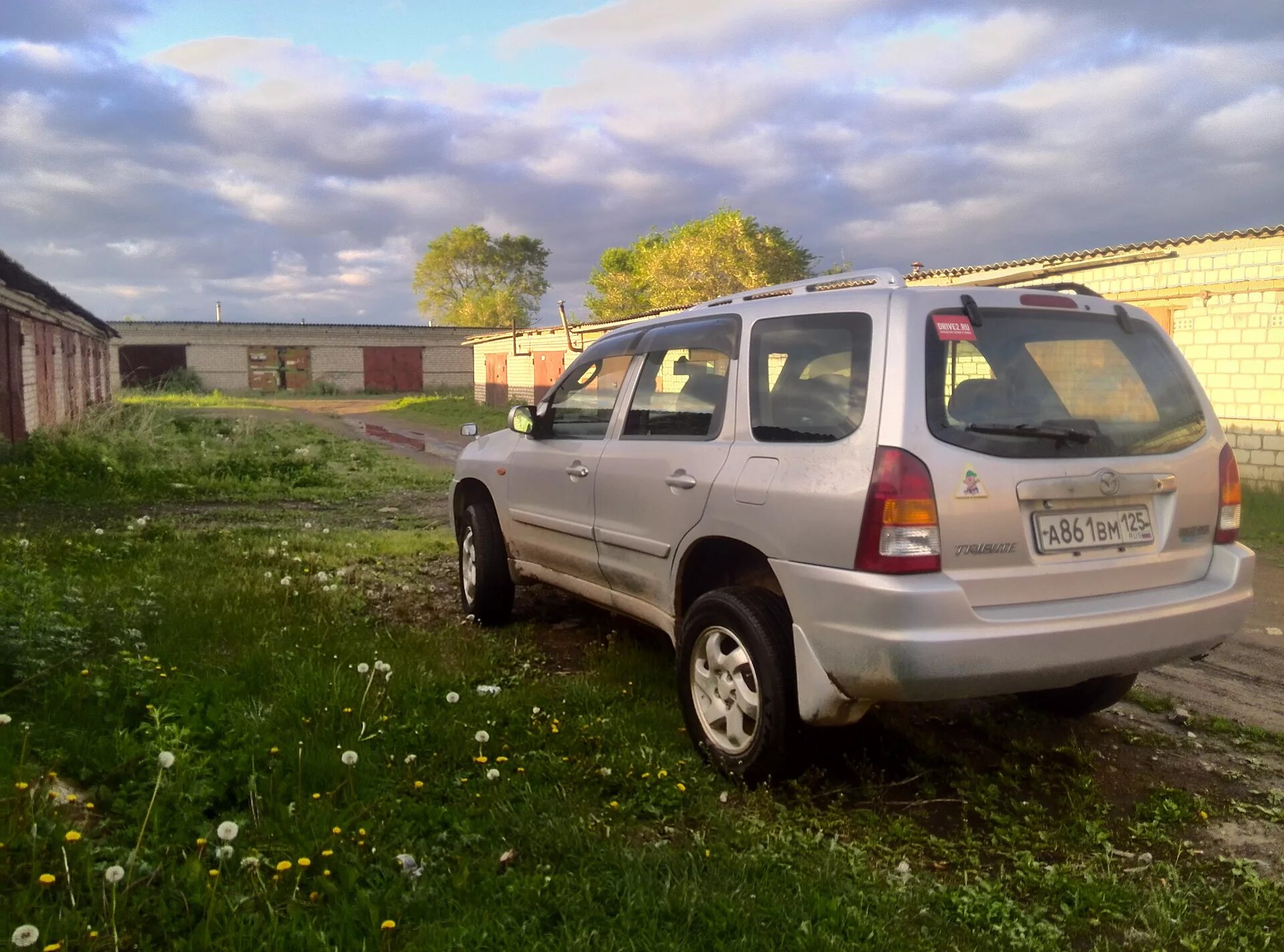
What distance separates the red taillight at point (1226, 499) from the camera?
3576 mm

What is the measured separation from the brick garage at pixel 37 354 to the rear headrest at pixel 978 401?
1297 cm

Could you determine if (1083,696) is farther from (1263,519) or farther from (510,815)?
(1263,519)

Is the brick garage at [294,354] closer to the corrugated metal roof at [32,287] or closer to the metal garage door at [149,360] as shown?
the metal garage door at [149,360]

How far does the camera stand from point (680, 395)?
4.29 metres

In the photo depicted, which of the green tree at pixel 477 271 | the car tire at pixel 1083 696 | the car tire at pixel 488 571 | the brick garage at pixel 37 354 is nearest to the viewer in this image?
the car tire at pixel 1083 696

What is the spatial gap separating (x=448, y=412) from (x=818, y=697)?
3244cm

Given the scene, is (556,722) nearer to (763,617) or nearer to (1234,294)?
(763,617)

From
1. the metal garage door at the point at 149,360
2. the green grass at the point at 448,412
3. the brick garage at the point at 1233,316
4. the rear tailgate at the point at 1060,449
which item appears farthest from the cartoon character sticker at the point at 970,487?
the metal garage door at the point at 149,360

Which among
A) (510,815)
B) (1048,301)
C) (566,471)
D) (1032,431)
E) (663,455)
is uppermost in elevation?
(1048,301)

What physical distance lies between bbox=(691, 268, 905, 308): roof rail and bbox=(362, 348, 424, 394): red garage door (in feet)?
164

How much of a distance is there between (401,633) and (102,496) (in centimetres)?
762

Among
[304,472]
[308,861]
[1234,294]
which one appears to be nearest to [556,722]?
[308,861]

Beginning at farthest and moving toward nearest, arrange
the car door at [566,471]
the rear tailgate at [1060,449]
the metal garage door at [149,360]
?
the metal garage door at [149,360], the car door at [566,471], the rear tailgate at [1060,449]

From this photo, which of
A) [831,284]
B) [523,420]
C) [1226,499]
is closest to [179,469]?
[523,420]
